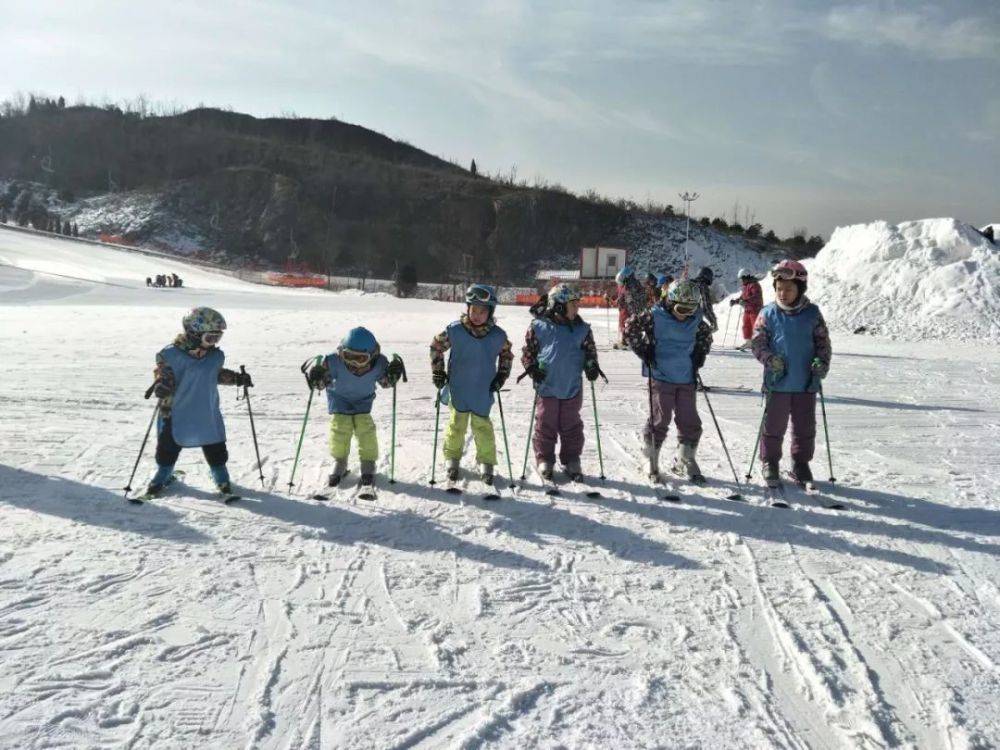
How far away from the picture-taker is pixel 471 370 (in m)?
5.75

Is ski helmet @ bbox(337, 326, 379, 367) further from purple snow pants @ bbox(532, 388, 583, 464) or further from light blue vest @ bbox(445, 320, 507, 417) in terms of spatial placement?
purple snow pants @ bbox(532, 388, 583, 464)

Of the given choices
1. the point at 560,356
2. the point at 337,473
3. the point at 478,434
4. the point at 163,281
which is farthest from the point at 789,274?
the point at 163,281

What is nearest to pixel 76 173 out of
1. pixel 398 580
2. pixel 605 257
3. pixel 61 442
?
pixel 605 257

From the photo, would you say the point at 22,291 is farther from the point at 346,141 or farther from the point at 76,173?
the point at 346,141

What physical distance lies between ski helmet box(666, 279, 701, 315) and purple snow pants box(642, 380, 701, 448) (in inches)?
26.0

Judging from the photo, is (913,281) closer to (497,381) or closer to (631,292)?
(631,292)

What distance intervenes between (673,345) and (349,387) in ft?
9.15

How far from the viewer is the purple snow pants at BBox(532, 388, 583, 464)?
5.97 metres

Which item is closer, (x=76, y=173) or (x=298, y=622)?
(x=298, y=622)

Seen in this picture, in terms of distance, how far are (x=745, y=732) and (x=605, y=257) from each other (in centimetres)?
3690

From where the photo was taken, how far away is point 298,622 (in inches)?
141

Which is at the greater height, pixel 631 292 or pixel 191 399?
pixel 631 292

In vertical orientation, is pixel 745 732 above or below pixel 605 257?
below

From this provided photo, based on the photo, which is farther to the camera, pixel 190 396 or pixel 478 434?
pixel 478 434
